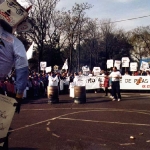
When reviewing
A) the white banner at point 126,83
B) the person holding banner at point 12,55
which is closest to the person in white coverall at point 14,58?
the person holding banner at point 12,55

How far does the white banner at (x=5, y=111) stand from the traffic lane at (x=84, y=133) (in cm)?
340

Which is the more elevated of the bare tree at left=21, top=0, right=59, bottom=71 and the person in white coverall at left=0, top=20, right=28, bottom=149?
the bare tree at left=21, top=0, right=59, bottom=71

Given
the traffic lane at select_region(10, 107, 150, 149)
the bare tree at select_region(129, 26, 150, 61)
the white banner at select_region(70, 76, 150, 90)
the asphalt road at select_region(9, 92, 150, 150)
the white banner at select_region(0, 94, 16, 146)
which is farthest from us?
the bare tree at select_region(129, 26, 150, 61)

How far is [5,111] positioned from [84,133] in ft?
16.2

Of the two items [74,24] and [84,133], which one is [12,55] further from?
[74,24]

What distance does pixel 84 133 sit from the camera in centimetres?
795

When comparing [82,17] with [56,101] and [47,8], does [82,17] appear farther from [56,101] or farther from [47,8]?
[56,101]

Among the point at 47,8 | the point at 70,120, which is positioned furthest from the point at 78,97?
the point at 47,8

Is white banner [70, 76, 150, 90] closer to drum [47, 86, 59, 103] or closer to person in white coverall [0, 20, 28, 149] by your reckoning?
drum [47, 86, 59, 103]

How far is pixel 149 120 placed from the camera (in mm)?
10125

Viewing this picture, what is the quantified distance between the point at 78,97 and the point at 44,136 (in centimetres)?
801

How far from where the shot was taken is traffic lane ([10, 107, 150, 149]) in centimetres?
687

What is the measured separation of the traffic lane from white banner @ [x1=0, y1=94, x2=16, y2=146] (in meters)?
3.40

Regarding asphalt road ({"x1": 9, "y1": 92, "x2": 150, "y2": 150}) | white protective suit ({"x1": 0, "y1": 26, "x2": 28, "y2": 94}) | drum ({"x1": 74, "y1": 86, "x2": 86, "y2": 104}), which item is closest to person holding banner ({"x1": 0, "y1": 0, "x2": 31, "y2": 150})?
white protective suit ({"x1": 0, "y1": 26, "x2": 28, "y2": 94})
